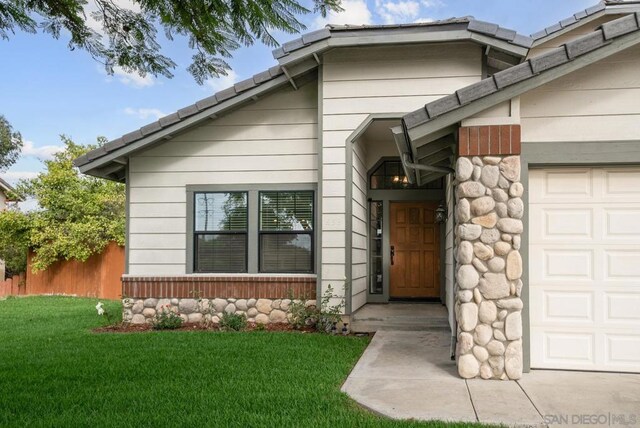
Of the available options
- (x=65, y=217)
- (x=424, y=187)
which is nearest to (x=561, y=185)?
(x=424, y=187)

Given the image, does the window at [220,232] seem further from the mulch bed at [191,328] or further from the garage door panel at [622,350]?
the garage door panel at [622,350]

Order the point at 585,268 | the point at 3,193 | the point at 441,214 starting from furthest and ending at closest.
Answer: the point at 3,193
the point at 441,214
the point at 585,268

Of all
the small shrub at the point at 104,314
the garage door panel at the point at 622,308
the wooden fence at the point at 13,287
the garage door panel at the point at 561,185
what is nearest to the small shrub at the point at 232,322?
the small shrub at the point at 104,314

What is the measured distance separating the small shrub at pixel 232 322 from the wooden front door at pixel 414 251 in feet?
11.1

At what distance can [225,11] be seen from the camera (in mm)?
3525

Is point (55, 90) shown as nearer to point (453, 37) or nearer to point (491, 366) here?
point (453, 37)

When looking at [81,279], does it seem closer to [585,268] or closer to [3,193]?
[3,193]

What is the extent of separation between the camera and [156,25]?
12.8 feet

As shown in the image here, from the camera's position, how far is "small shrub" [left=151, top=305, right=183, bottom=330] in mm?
8750

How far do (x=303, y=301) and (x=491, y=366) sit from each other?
4086 mm

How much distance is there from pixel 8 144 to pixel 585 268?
1248 inches

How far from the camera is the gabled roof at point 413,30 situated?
7523 mm

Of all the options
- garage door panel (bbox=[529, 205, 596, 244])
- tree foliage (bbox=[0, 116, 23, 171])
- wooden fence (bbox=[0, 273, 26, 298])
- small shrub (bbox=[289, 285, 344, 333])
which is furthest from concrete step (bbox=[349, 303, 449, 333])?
tree foliage (bbox=[0, 116, 23, 171])

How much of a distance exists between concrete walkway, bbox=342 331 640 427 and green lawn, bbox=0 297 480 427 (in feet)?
0.84
